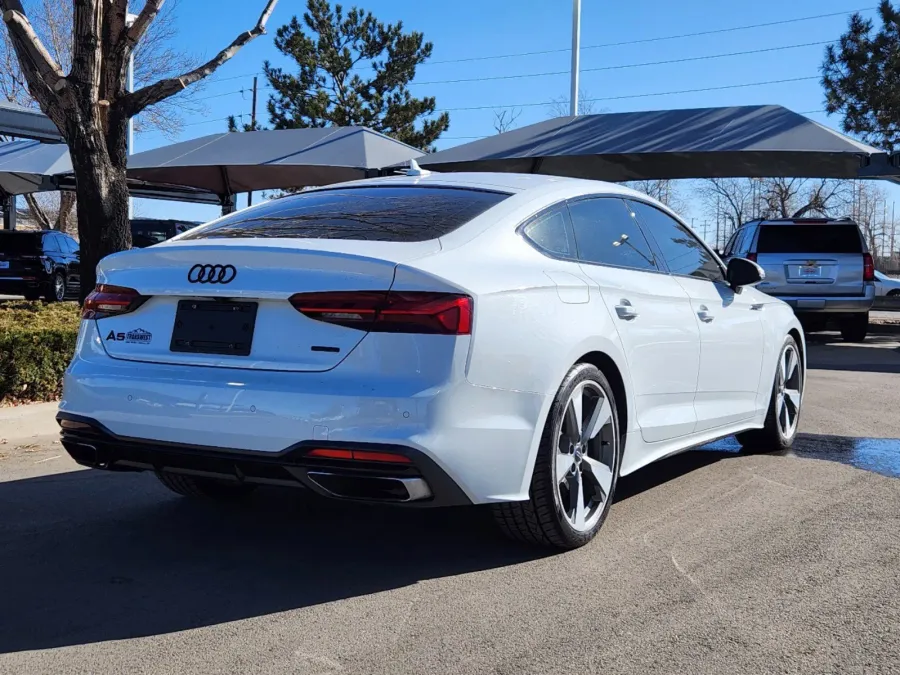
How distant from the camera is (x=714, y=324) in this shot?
541cm

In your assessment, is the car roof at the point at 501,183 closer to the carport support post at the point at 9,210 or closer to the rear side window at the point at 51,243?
the rear side window at the point at 51,243

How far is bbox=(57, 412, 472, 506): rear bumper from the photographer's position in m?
3.45

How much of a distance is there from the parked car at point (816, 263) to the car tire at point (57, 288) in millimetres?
14675

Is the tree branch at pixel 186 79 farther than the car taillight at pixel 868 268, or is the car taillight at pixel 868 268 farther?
the car taillight at pixel 868 268

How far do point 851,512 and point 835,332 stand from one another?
15213 millimetres

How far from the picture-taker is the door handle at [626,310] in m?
4.43

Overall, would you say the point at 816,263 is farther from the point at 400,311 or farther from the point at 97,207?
the point at 400,311

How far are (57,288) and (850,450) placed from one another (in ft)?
Result: 63.2

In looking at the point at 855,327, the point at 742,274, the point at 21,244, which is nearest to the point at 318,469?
the point at 742,274

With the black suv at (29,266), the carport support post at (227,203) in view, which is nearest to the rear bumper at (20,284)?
the black suv at (29,266)

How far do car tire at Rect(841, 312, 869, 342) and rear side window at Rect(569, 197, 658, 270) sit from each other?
39.1 ft

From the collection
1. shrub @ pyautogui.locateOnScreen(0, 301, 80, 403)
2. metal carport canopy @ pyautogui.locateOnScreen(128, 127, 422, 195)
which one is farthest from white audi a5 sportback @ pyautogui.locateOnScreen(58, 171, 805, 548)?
metal carport canopy @ pyautogui.locateOnScreen(128, 127, 422, 195)

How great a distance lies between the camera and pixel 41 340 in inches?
308

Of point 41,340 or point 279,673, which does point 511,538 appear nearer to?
point 279,673
